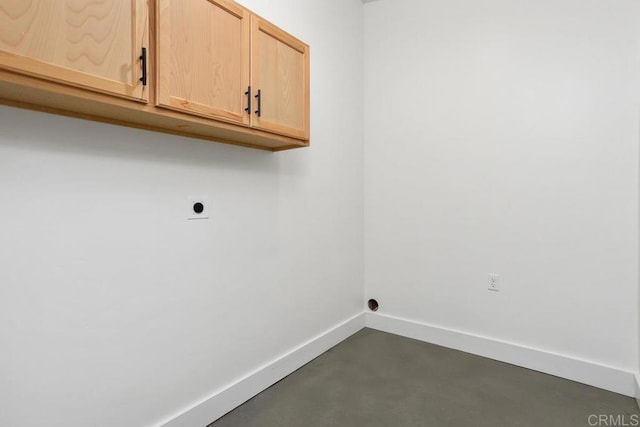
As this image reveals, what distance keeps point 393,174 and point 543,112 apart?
1132 millimetres

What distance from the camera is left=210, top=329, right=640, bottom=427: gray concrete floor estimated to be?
1.75m

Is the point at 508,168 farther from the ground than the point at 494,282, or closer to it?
farther from the ground

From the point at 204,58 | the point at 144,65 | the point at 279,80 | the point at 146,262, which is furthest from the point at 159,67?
the point at 146,262

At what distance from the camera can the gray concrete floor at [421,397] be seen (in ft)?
5.75

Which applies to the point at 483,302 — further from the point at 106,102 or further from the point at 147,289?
the point at 106,102

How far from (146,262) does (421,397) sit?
1684 millimetres

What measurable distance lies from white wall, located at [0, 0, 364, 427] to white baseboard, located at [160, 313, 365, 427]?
0.16ft

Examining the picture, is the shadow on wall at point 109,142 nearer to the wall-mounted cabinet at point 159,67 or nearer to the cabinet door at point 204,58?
the wall-mounted cabinet at point 159,67

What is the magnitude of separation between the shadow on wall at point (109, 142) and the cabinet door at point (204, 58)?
0.94 feet

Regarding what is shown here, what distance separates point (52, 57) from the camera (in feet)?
3.18

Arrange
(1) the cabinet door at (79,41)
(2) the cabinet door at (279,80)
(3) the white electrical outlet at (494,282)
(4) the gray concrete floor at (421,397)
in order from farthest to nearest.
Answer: (3) the white electrical outlet at (494,282), (4) the gray concrete floor at (421,397), (2) the cabinet door at (279,80), (1) the cabinet door at (79,41)

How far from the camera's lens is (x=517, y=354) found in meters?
2.34

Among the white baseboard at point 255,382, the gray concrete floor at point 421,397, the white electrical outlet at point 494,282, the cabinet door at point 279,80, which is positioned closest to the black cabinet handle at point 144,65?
the cabinet door at point 279,80

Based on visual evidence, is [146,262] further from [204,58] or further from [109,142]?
[204,58]
